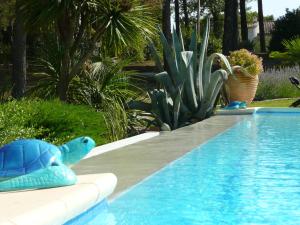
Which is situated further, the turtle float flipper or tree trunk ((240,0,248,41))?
tree trunk ((240,0,248,41))

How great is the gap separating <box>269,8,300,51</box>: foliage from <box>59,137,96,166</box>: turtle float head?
107 feet

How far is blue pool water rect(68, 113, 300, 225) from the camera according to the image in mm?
4750

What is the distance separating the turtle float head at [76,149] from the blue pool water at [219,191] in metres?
0.50

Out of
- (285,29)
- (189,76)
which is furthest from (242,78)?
(285,29)

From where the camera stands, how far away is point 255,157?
26.0 feet

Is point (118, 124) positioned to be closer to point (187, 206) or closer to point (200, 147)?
point (200, 147)

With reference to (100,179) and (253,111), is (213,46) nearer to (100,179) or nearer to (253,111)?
(253,111)

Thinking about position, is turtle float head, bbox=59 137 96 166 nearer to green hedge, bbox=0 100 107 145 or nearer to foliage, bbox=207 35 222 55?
green hedge, bbox=0 100 107 145

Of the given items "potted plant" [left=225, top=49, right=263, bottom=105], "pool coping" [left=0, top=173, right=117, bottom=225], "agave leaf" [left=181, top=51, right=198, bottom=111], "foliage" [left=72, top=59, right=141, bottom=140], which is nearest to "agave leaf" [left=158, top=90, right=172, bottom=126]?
"agave leaf" [left=181, top=51, right=198, bottom=111]

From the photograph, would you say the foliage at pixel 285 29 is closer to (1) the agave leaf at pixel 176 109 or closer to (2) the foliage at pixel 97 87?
(1) the agave leaf at pixel 176 109

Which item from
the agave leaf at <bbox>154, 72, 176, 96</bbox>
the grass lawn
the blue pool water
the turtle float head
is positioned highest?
the agave leaf at <bbox>154, 72, 176, 96</bbox>

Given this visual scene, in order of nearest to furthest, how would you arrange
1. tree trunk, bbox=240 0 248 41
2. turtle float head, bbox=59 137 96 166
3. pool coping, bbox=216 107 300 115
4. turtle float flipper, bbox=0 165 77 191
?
turtle float flipper, bbox=0 165 77 191
turtle float head, bbox=59 137 96 166
pool coping, bbox=216 107 300 115
tree trunk, bbox=240 0 248 41

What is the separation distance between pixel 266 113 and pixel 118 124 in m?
5.97

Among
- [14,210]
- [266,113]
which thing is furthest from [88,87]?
[14,210]
